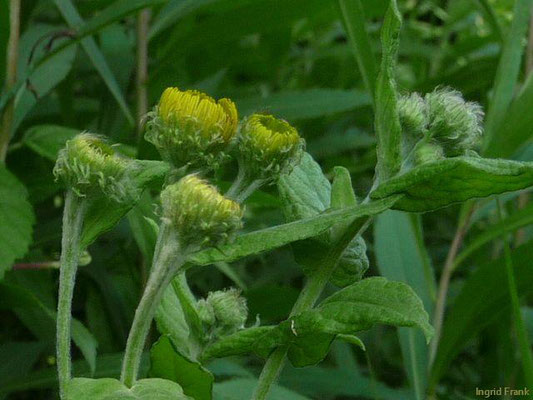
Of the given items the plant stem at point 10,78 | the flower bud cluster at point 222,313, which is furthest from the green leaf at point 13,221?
the flower bud cluster at point 222,313

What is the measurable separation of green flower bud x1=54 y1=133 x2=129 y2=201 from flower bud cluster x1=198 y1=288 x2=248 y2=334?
154mm

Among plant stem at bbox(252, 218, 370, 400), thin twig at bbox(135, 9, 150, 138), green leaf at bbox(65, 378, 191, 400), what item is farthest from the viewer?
thin twig at bbox(135, 9, 150, 138)

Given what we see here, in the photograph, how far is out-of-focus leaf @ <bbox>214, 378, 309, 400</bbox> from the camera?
3.73ft

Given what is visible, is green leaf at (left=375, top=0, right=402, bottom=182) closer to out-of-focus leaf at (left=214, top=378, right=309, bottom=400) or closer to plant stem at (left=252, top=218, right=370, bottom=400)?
plant stem at (left=252, top=218, right=370, bottom=400)

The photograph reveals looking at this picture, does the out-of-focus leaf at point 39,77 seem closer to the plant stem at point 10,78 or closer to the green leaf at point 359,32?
the plant stem at point 10,78

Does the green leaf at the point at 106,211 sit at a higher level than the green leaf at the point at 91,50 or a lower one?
lower

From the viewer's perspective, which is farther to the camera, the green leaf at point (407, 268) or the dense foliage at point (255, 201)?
the green leaf at point (407, 268)

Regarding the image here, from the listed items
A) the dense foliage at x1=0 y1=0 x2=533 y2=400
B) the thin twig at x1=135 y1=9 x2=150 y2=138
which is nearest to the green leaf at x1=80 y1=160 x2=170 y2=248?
the dense foliage at x1=0 y1=0 x2=533 y2=400

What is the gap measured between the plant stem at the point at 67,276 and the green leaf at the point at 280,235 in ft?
0.36

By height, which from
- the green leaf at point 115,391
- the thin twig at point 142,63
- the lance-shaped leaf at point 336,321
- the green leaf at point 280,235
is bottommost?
the green leaf at point 115,391

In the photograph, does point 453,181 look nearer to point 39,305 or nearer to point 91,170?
point 91,170

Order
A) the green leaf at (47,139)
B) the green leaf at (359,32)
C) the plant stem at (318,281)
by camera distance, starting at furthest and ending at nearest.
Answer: the green leaf at (47,139), the green leaf at (359,32), the plant stem at (318,281)

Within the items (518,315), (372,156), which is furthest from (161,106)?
(372,156)

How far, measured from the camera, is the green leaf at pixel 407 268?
153cm
